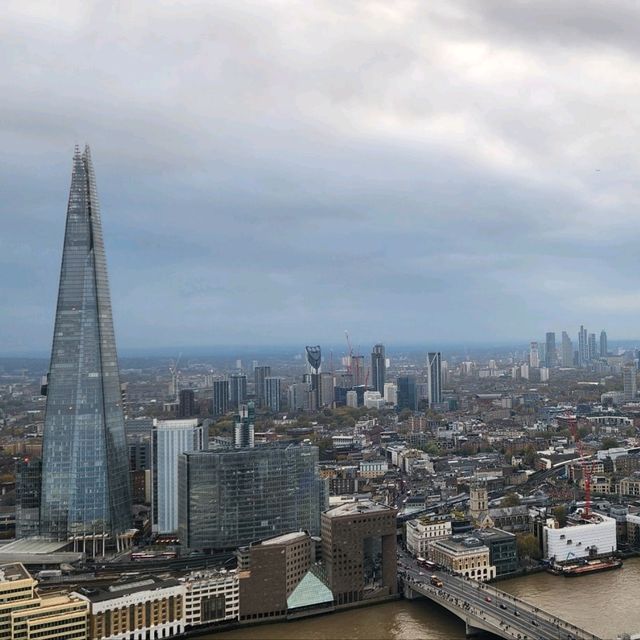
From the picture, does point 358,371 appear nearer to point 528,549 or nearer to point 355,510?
point 528,549

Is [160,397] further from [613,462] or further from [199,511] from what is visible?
[199,511]

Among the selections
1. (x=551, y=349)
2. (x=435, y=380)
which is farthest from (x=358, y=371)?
(x=551, y=349)

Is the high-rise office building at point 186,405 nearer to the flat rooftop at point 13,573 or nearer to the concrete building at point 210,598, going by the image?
the flat rooftop at point 13,573

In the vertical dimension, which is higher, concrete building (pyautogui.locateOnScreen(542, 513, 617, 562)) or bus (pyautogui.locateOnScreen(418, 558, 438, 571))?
concrete building (pyautogui.locateOnScreen(542, 513, 617, 562))

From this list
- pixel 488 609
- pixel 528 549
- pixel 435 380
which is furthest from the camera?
pixel 435 380

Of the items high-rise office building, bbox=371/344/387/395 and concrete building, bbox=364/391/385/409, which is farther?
high-rise office building, bbox=371/344/387/395

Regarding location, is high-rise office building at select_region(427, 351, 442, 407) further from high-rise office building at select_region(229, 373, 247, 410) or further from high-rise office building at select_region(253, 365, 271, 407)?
high-rise office building at select_region(229, 373, 247, 410)

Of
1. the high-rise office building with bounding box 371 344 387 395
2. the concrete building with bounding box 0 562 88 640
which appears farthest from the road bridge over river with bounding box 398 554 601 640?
the high-rise office building with bounding box 371 344 387 395
